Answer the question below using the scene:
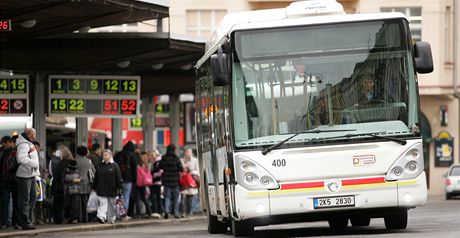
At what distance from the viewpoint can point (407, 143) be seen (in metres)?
17.6

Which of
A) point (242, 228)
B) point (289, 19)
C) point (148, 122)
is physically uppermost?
point (289, 19)

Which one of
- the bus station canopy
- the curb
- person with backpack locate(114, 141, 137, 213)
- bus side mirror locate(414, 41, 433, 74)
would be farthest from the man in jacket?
bus side mirror locate(414, 41, 433, 74)

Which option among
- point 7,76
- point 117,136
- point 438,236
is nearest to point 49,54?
point 7,76

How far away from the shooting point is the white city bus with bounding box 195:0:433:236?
17.5 metres

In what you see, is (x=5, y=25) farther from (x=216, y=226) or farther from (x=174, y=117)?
(x=174, y=117)

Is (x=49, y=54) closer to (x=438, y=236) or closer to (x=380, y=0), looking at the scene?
(x=438, y=236)

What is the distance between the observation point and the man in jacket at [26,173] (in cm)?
2486

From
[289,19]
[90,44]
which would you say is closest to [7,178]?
[90,44]

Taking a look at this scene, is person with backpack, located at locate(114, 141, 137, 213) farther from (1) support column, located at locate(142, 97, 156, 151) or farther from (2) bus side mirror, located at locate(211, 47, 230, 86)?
(2) bus side mirror, located at locate(211, 47, 230, 86)

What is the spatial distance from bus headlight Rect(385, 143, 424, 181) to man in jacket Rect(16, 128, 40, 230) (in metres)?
9.26

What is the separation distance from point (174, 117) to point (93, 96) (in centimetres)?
1123

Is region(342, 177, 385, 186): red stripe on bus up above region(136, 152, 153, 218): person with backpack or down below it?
above

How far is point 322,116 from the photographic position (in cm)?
1762

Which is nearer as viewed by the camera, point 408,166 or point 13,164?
point 408,166
